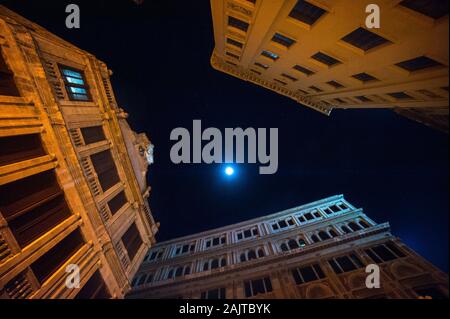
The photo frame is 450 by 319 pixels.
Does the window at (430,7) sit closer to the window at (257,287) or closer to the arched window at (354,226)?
the arched window at (354,226)

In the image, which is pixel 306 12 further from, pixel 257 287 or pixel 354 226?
pixel 257 287

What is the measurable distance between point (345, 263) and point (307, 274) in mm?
4386

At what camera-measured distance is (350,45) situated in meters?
11.7

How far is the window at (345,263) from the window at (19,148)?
1133 inches

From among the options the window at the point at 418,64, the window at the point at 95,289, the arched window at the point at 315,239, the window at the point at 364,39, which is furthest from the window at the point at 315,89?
the window at the point at 95,289

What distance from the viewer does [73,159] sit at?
49.0ft

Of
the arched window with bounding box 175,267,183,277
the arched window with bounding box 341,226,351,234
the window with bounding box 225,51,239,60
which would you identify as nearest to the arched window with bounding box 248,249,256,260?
the arched window with bounding box 175,267,183,277

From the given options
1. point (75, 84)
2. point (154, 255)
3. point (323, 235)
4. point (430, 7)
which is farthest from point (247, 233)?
point (430, 7)

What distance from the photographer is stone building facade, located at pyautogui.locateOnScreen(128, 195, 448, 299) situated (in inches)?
791

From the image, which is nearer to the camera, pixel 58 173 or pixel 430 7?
pixel 430 7

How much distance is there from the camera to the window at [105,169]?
707 inches

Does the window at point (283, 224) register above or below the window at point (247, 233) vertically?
above

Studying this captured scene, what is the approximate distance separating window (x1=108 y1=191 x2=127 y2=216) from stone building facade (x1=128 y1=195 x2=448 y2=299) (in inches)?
591
